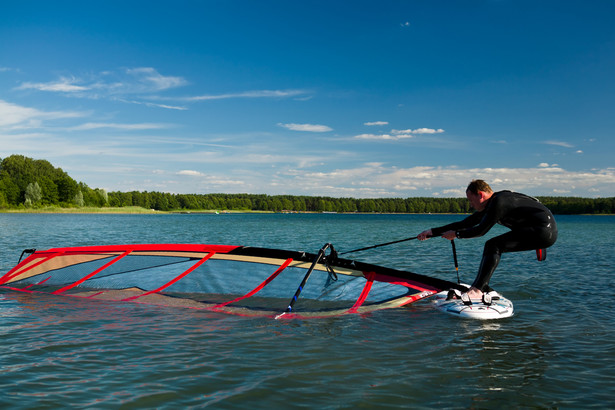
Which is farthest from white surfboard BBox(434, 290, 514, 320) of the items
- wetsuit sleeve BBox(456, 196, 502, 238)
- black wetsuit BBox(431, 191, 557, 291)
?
wetsuit sleeve BBox(456, 196, 502, 238)

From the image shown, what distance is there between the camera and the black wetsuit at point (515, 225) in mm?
6965

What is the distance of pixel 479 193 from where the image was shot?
7.41m

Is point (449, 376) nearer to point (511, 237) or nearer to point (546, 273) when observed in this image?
point (511, 237)

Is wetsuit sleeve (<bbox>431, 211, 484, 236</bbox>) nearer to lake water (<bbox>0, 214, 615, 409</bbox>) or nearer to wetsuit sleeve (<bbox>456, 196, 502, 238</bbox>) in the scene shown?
wetsuit sleeve (<bbox>456, 196, 502, 238</bbox>)

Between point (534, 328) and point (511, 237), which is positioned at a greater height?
point (511, 237)

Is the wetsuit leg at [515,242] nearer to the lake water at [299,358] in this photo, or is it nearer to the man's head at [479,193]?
the man's head at [479,193]

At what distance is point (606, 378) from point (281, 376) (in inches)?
138

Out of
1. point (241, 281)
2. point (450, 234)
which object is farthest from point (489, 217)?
point (241, 281)

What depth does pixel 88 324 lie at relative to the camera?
716 cm

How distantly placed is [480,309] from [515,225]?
1.48 metres

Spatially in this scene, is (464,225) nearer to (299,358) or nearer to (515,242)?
(515,242)

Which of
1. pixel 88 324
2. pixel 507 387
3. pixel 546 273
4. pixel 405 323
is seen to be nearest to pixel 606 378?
pixel 507 387

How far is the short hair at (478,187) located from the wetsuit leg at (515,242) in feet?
2.50

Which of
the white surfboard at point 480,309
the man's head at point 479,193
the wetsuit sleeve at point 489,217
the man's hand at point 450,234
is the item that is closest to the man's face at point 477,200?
the man's head at point 479,193
